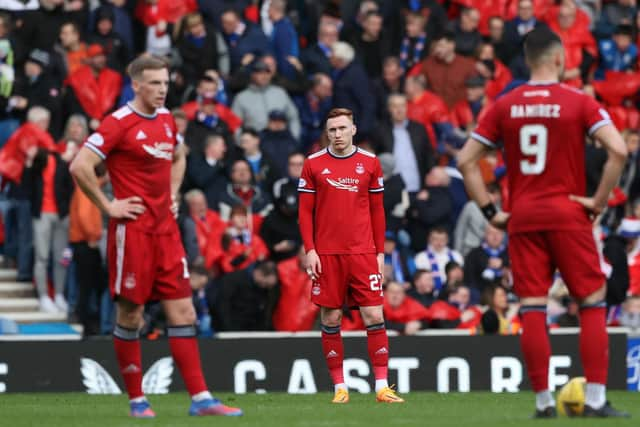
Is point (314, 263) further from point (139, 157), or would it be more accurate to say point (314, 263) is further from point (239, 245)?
point (239, 245)

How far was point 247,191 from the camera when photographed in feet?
61.8

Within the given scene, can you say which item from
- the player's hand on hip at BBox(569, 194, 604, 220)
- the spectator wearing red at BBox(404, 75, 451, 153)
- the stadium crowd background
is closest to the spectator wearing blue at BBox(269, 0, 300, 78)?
the stadium crowd background

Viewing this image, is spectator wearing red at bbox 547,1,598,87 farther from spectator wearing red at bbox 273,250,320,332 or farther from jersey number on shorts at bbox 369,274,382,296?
jersey number on shorts at bbox 369,274,382,296

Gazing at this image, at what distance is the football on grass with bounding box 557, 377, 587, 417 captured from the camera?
Result: 9.71 meters

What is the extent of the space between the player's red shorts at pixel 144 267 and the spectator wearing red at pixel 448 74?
37.4 ft

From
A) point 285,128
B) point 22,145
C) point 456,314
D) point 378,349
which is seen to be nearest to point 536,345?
point 378,349

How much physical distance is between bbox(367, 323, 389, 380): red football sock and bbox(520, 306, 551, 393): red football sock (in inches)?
129

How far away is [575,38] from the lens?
2264 centimetres

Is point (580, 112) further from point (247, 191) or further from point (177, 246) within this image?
point (247, 191)

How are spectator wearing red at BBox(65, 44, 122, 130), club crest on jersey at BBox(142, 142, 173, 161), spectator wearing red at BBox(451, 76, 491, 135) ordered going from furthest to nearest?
spectator wearing red at BBox(451, 76, 491, 135)
spectator wearing red at BBox(65, 44, 122, 130)
club crest on jersey at BBox(142, 142, 173, 161)

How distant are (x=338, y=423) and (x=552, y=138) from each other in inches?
87.9

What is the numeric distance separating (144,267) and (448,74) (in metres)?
11.7

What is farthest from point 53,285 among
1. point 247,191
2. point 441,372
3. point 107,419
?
point 107,419

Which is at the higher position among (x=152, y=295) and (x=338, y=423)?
(x=152, y=295)
